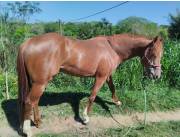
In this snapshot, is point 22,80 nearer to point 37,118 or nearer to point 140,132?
point 37,118

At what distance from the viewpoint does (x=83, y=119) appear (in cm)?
702

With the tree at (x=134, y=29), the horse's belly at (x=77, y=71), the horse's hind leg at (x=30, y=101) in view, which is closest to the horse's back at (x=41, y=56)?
the horse's hind leg at (x=30, y=101)

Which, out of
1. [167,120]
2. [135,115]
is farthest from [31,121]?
[167,120]

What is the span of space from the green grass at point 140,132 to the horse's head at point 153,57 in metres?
1.01

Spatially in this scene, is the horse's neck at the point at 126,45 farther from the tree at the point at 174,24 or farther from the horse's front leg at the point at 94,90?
the tree at the point at 174,24

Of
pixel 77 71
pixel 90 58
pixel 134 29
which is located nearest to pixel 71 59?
pixel 77 71

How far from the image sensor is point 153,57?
22.5ft

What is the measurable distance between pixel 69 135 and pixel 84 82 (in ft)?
10.4

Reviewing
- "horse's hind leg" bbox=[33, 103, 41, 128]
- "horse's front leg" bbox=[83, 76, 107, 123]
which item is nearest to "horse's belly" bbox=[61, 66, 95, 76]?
"horse's front leg" bbox=[83, 76, 107, 123]

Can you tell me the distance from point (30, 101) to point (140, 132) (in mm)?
2100

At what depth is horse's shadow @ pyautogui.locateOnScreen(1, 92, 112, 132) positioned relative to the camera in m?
7.00

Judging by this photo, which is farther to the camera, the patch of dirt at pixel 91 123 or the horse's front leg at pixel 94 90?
the horse's front leg at pixel 94 90

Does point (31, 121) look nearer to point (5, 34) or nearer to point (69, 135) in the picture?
point (69, 135)

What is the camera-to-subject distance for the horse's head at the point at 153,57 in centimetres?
677
